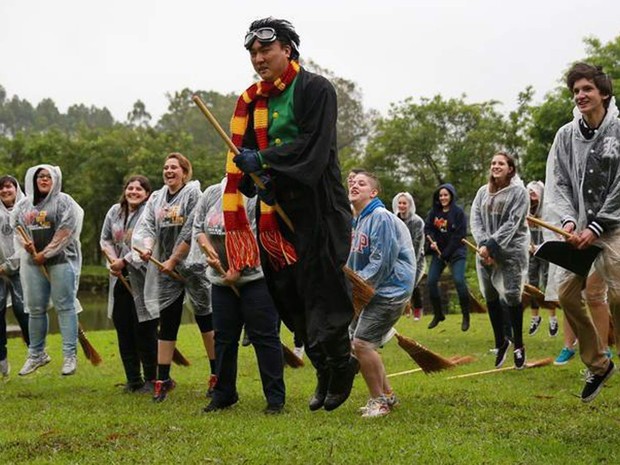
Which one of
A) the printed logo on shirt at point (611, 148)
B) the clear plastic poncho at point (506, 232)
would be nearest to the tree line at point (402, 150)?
the clear plastic poncho at point (506, 232)

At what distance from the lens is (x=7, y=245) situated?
999 cm

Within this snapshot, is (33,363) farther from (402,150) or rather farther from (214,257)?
(402,150)

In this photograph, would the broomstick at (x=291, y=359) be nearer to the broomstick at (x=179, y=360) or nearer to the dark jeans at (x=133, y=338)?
the broomstick at (x=179, y=360)

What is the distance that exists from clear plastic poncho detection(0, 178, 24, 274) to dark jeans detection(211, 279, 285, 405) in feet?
11.7


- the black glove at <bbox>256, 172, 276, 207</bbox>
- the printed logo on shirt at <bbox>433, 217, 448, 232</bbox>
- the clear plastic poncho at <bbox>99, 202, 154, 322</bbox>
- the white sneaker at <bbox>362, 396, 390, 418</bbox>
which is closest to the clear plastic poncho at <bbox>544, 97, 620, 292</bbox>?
the white sneaker at <bbox>362, 396, 390, 418</bbox>

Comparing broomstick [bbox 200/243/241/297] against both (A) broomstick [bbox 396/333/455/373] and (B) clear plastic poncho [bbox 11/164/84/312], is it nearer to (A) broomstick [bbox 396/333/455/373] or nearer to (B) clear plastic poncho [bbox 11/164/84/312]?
(A) broomstick [bbox 396/333/455/373]

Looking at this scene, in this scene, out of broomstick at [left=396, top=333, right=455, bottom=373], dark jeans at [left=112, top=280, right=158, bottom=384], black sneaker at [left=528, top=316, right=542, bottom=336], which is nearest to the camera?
broomstick at [left=396, top=333, right=455, bottom=373]

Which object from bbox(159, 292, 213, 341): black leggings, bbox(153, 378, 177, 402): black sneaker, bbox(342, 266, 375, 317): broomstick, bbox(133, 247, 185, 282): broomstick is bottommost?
bbox(153, 378, 177, 402): black sneaker

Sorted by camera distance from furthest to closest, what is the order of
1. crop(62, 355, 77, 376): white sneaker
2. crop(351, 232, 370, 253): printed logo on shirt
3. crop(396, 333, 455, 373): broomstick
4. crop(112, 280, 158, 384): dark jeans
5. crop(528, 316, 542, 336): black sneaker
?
crop(528, 316, 542, 336): black sneaker, crop(62, 355, 77, 376): white sneaker, crop(112, 280, 158, 384): dark jeans, crop(396, 333, 455, 373): broomstick, crop(351, 232, 370, 253): printed logo on shirt

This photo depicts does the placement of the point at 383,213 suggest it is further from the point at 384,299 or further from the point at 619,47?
the point at 619,47

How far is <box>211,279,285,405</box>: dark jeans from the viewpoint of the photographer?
23.1ft

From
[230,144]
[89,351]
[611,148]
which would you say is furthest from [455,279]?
[230,144]

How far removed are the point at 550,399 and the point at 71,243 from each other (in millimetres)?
4901

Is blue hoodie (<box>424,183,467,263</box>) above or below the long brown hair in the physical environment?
below
